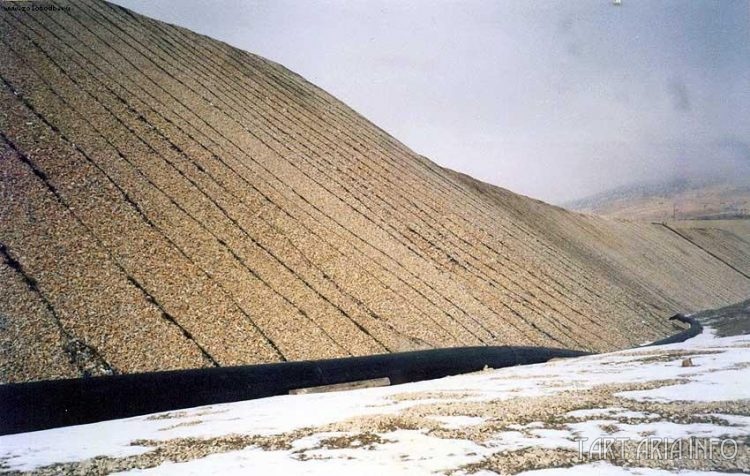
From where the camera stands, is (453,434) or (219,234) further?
(219,234)

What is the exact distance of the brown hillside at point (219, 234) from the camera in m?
3.43

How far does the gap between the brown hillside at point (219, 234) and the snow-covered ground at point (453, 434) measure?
2.89ft

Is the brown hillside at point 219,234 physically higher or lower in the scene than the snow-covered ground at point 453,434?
higher

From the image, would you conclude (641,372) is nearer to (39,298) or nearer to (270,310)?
(270,310)

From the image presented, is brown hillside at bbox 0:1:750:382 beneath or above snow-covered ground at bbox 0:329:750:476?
above

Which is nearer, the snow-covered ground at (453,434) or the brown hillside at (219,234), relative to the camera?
the snow-covered ground at (453,434)

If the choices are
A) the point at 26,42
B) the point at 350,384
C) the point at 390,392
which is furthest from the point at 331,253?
the point at 26,42

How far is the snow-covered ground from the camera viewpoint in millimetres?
1555

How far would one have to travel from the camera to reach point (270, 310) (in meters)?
4.04

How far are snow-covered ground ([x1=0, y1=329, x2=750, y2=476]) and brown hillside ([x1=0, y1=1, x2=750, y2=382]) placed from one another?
0.88 metres

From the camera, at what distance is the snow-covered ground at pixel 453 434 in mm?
1555

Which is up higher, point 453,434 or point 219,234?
point 219,234

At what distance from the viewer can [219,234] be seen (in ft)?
15.5

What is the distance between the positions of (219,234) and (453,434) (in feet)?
11.0
